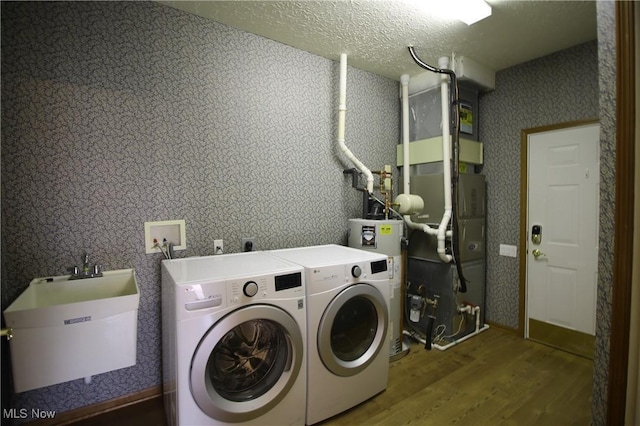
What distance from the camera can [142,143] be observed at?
190cm

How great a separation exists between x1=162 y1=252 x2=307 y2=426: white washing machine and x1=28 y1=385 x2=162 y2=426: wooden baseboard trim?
0.41m

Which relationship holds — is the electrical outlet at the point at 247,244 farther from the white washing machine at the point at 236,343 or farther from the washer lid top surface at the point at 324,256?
the white washing machine at the point at 236,343

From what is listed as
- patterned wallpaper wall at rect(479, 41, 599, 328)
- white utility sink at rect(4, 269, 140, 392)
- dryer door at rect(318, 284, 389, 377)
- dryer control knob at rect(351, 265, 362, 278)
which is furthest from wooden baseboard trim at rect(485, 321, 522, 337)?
white utility sink at rect(4, 269, 140, 392)

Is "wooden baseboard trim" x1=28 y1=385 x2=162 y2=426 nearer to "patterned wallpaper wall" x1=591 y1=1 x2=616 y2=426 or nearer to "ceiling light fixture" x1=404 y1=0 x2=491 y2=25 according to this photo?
"patterned wallpaper wall" x1=591 y1=1 x2=616 y2=426

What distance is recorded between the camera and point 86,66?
1.74 metres

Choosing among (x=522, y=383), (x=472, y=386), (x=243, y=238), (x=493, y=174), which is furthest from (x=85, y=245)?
(x=493, y=174)

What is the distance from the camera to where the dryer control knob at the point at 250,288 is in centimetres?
145

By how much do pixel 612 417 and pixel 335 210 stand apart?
2089 millimetres

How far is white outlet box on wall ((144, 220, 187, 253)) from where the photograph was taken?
192cm

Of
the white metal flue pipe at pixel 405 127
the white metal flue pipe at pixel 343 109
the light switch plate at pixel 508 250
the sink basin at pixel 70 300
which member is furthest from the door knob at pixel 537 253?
the sink basin at pixel 70 300

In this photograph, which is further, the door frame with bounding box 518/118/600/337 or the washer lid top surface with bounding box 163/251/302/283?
the door frame with bounding box 518/118/600/337

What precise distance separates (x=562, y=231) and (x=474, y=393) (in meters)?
1.60

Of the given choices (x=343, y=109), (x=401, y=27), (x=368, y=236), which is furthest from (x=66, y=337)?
(x=401, y=27)

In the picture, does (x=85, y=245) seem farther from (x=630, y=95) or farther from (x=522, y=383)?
(x=522, y=383)
